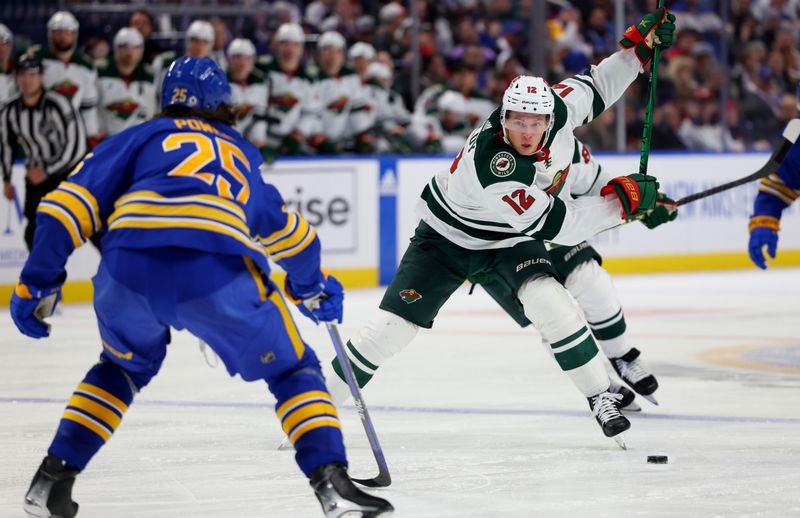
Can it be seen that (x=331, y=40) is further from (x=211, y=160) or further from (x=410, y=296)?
(x=211, y=160)

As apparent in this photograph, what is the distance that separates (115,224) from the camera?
10.9 feet

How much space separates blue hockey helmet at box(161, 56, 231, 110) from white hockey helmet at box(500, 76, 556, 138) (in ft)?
3.82

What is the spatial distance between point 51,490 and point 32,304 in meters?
0.44

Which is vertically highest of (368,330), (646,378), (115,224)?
(115,224)

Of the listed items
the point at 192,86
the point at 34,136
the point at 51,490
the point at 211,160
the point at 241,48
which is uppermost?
the point at 192,86

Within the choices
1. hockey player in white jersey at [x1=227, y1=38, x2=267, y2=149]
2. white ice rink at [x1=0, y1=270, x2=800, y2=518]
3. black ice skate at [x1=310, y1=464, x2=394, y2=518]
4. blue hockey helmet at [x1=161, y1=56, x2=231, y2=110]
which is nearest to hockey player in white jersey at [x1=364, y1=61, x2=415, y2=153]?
hockey player in white jersey at [x1=227, y1=38, x2=267, y2=149]

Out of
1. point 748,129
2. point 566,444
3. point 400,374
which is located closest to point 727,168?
point 748,129

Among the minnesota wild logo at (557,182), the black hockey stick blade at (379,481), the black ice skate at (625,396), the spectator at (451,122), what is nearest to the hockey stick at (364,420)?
the black hockey stick blade at (379,481)

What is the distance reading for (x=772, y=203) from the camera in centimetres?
621

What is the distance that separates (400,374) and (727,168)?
20.8ft

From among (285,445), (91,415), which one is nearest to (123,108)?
(285,445)

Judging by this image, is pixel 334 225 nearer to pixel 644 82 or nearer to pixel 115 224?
pixel 644 82

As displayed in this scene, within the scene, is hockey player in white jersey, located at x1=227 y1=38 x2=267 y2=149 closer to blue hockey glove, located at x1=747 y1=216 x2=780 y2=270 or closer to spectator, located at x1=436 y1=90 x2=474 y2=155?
spectator, located at x1=436 y1=90 x2=474 y2=155

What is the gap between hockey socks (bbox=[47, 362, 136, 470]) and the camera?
11.3 feet
